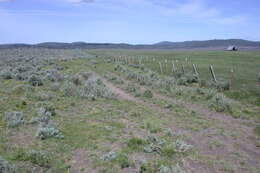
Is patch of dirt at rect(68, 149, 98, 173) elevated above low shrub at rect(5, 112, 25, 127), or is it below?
below

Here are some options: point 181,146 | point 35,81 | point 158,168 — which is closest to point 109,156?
point 158,168

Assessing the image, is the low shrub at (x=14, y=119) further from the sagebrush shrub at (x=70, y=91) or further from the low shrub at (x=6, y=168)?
the sagebrush shrub at (x=70, y=91)

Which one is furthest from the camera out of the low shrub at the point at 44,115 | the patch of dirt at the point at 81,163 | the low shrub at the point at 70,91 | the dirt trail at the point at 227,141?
the low shrub at the point at 70,91

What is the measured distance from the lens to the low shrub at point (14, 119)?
25.9ft

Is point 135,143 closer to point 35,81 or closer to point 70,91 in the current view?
point 70,91

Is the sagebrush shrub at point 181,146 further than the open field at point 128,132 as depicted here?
Yes

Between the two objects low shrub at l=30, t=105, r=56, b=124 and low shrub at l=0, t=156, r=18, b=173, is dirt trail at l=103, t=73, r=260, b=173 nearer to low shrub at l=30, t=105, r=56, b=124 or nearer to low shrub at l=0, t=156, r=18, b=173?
low shrub at l=0, t=156, r=18, b=173

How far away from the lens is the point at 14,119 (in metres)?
8.30

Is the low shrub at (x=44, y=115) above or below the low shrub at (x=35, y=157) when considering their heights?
above

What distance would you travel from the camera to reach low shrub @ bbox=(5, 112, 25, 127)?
311 inches

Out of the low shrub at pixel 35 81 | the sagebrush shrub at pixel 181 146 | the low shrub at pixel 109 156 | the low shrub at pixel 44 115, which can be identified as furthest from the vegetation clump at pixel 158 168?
the low shrub at pixel 35 81

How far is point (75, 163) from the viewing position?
5.56 meters

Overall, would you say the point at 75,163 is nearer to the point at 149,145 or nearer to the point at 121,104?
the point at 149,145

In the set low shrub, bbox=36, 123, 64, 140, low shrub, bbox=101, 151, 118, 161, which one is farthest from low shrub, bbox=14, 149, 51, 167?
low shrub, bbox=101, 151, 118, 161
